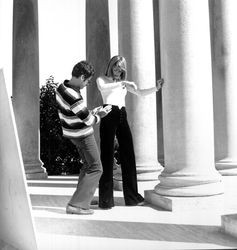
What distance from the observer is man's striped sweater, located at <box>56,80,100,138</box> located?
123125mm

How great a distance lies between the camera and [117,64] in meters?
143

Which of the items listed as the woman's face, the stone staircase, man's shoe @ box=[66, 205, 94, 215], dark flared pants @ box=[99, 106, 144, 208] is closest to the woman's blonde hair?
the woman's face

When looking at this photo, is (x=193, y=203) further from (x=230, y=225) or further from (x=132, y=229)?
(x=230, y=225)

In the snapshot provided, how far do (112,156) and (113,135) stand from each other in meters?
8.02

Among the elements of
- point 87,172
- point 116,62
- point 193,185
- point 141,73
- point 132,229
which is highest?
point 141,73

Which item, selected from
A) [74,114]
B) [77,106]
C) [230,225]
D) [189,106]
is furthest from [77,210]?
[189,106]

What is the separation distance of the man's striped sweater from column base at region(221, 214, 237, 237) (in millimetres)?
49860

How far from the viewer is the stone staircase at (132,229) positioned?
9606 cm

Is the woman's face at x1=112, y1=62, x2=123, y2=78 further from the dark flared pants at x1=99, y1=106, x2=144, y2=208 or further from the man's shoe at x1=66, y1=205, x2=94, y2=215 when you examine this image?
the man's shoe at x1=66, y1=205, x2=94, y2=215

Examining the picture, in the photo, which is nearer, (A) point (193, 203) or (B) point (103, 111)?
(B) point (103, 111)

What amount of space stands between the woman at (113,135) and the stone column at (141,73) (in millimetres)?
41563

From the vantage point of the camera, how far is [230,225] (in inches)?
3991

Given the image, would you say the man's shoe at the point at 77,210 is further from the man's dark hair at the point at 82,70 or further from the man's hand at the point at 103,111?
the man's dark hair at the point at 82,70

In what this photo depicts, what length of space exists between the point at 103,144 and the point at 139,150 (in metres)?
49.9
